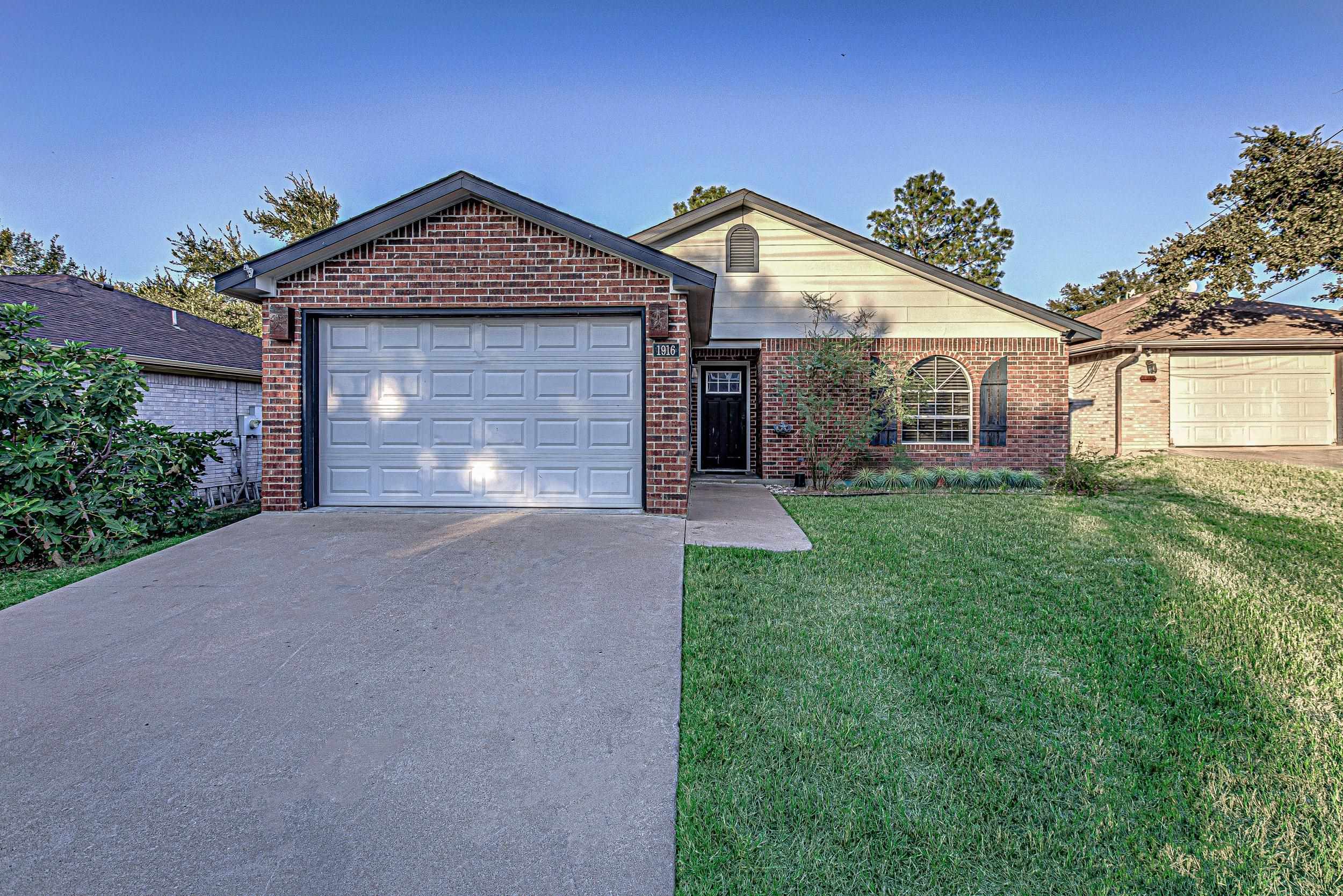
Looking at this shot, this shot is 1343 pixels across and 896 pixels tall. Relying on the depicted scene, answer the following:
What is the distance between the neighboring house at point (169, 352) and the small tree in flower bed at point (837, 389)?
923 centimetres

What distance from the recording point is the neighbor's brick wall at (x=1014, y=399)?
11586 millimetres

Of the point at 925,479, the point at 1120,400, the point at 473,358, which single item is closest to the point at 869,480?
the point at 925,479

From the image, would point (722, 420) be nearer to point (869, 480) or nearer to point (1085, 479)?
point (869, 480)

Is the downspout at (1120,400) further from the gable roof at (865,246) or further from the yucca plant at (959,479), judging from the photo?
the yucca plant at (959,479)

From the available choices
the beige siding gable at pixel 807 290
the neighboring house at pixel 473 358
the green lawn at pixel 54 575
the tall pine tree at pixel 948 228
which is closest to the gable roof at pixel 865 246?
the beige siding gable at pixel 807 290

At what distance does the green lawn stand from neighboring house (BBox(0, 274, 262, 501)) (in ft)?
8.62

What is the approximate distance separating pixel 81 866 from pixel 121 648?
209cm

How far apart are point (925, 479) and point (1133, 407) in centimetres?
767

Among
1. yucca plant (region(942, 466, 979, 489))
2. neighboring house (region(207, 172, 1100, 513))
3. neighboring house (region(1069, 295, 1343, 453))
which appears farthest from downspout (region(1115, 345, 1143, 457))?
neighboring house (region(207, 172, 1100, 513))

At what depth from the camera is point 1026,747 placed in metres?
2.70

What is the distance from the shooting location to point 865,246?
11.8 metres

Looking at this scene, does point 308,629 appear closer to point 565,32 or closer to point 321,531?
point 321,531

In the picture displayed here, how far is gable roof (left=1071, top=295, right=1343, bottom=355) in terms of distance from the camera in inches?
563

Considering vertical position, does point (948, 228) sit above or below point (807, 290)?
above
